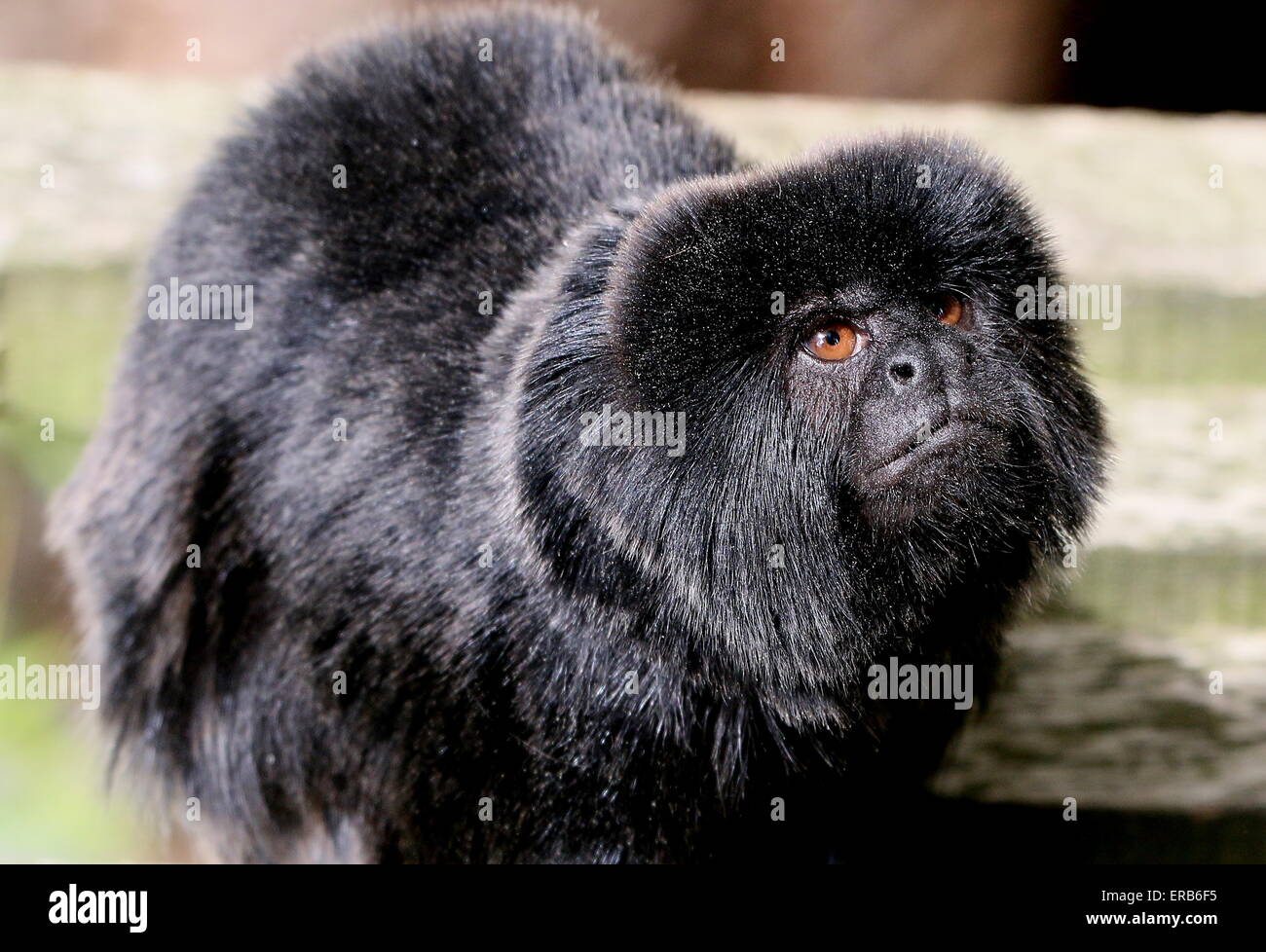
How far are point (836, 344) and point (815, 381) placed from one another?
80 millimetres

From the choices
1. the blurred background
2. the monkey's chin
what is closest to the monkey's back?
the blurred background

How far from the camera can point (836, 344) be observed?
270 cm

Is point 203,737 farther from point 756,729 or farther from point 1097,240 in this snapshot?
point 1097,240

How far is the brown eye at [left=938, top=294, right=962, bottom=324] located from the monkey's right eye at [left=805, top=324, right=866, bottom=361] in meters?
0.19

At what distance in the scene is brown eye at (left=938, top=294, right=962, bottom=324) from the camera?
2773mm

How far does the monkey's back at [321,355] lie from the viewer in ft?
10.7

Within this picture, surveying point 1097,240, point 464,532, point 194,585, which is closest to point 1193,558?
point 1097,240

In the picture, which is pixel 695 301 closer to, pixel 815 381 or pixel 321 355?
pixel 815 381
